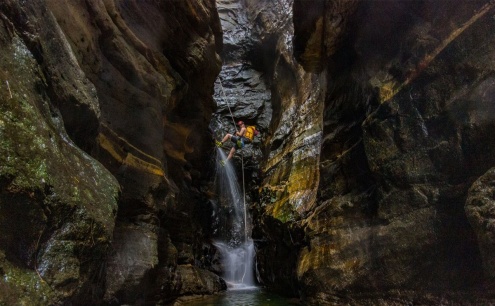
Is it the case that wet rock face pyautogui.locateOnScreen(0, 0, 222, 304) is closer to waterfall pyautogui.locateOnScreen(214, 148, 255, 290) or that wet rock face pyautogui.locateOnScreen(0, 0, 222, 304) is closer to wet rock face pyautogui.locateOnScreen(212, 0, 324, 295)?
wet rock face pyautogui.locateOnScreen(212, 0, 324, 295)

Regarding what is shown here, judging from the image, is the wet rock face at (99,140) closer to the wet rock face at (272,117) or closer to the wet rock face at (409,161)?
the wet rock face at (272,117)

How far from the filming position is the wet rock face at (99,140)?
10.5 ft

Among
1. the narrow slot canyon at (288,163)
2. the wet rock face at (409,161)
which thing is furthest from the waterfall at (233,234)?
the wet rock face at (409,161)

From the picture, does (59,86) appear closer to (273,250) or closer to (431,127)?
(431,127)

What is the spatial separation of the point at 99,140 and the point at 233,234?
13473 millimetres

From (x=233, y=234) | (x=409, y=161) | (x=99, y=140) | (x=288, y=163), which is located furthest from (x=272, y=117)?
(x=99, y=140)

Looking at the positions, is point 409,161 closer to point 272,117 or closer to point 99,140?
point 99,140

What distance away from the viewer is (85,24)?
648 centimetres

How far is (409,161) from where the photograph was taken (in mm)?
6188

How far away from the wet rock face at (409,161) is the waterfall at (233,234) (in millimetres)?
7906

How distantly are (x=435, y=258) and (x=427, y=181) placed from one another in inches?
49.9

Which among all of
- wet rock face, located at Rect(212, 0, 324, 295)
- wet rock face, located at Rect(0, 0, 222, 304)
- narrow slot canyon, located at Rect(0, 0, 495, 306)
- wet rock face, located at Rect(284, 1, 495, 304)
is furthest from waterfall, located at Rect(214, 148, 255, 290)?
wet rock face, located at Rect(284, 1, 495, 304)

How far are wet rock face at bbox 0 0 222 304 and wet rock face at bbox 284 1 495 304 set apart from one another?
431 cm

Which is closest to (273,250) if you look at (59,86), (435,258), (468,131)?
(435,258)
